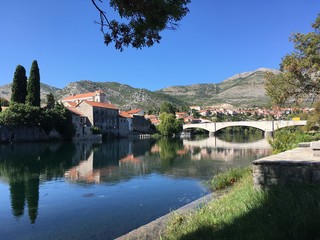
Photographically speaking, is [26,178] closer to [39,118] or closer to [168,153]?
[168,153]

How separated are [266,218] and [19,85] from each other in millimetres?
59145

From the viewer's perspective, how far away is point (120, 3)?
202 inches

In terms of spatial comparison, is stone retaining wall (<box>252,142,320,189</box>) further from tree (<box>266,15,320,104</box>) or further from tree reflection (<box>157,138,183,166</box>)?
tree reflection (<box>157,138,183,166</box>)

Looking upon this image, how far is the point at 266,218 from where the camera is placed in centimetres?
561

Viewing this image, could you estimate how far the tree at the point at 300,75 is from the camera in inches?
732

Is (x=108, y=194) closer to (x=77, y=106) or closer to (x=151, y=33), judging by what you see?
(x=151, y=33)

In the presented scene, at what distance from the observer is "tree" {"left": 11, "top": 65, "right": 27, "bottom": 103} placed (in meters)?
57.2

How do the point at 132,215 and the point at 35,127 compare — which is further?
the point at 35,127

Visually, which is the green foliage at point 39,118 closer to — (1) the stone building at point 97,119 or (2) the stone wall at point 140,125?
(1) the stone building at point 97,119

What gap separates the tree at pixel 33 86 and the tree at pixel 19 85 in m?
1.33

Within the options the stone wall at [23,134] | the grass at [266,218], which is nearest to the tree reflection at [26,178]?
the grass at [266,218]

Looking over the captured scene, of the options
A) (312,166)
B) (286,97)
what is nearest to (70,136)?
(286,97)

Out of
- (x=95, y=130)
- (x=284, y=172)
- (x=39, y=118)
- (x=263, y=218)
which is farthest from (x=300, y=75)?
(x=95, y=130)

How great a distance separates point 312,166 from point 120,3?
5.26 m
